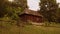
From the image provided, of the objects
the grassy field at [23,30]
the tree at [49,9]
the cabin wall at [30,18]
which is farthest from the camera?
the tree at [49,9]

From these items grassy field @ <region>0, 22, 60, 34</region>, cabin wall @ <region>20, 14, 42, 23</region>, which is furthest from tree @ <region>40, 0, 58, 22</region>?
grassy field @ <region>0, 22, 60, 34</region>

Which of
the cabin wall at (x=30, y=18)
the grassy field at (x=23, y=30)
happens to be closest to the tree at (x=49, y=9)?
the cabin wall at (x=30, y=18)

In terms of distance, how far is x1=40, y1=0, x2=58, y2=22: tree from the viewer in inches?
2227

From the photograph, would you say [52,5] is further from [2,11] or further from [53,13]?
[2,11]

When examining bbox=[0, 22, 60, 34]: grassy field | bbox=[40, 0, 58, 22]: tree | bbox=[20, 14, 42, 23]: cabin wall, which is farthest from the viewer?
bbox=[40, 0, 58, 22]: tree

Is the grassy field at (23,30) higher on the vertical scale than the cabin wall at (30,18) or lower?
higher

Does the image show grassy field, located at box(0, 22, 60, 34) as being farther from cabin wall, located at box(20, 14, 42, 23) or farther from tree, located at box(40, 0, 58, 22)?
tree, located at box(40, 0, 58, 22)

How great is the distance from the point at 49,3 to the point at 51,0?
59.7 inches

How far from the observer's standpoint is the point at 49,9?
5906 cm

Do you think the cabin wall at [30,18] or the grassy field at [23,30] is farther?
the cabin wall at [30,18]

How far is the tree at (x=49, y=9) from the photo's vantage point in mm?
56566

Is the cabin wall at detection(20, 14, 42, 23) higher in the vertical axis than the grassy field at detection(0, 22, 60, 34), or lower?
lower

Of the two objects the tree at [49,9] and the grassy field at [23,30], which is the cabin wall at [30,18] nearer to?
the tree at [49,9]

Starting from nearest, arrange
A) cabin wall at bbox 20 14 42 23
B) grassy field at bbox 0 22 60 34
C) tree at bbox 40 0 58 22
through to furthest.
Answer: grassy field at bbox 0 22 60 34
cabin wall at bbox 20 14 42 23
tree at bbox 40 0 58 22
